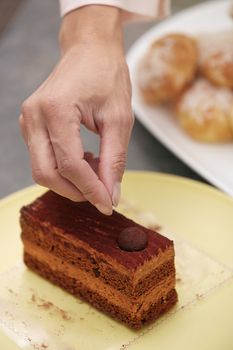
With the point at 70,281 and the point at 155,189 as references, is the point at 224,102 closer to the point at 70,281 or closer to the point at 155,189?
the point at 155,189

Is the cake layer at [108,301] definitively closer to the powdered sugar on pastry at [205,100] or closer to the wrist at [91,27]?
the wrist at [91,27]

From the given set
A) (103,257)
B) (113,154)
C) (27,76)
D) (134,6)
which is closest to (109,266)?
(103,257)

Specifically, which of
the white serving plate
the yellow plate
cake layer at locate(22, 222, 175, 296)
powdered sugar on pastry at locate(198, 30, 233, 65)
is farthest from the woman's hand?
powdered sugar on pastry at locate(198, 30, 233, 65)

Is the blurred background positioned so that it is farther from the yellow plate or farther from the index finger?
the index finger

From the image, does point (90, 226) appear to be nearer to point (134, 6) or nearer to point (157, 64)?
point (134, 6)

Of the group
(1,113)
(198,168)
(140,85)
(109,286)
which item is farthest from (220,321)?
(1,113)
